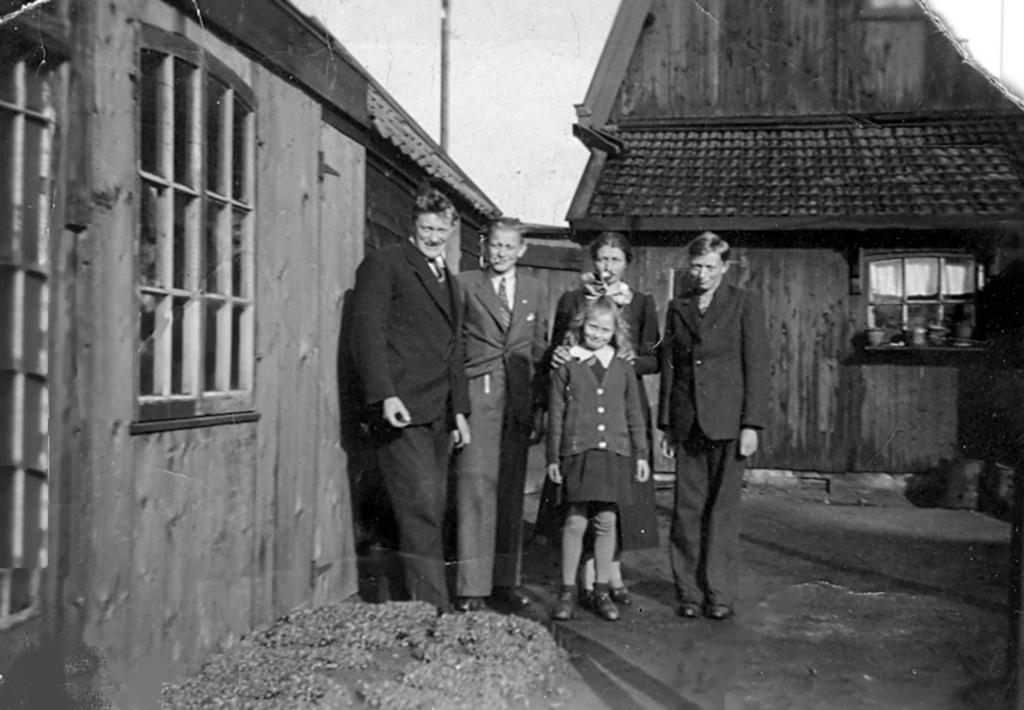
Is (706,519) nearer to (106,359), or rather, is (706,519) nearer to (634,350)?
(634,350)

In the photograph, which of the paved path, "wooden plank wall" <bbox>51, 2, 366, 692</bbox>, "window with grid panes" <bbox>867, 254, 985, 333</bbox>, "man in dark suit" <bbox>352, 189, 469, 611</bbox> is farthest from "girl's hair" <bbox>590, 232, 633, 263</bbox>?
"window with grid panes" <bbox>867, 254, 985, 333</bbox>

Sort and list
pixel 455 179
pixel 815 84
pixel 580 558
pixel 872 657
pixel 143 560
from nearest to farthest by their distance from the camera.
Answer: pixel 143 560, pixel 872 657, pixel 580 558, pixel 455 179, pixel 815 84

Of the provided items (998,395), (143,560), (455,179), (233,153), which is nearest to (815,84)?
(998,395)

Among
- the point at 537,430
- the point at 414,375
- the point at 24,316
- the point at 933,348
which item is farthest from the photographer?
the point at 933,348

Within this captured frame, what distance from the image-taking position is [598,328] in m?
5.23

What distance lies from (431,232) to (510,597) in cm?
198

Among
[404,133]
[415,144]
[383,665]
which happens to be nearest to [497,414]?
[383,665]

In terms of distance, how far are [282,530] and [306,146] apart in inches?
69.6

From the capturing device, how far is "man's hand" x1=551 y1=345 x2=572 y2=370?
5266mm

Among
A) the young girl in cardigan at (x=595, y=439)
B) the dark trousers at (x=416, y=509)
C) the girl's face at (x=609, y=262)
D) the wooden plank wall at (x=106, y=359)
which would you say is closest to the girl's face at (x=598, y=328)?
the young girl in cardigan at (x=595, y=439)

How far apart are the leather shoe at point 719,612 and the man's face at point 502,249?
2027mm

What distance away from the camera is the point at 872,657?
4.48 m

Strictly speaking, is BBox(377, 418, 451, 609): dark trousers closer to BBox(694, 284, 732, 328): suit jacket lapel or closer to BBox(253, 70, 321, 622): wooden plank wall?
BBox(253, 70, 321, 622): wooden plank wall

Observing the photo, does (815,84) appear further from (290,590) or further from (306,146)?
(290,590)
